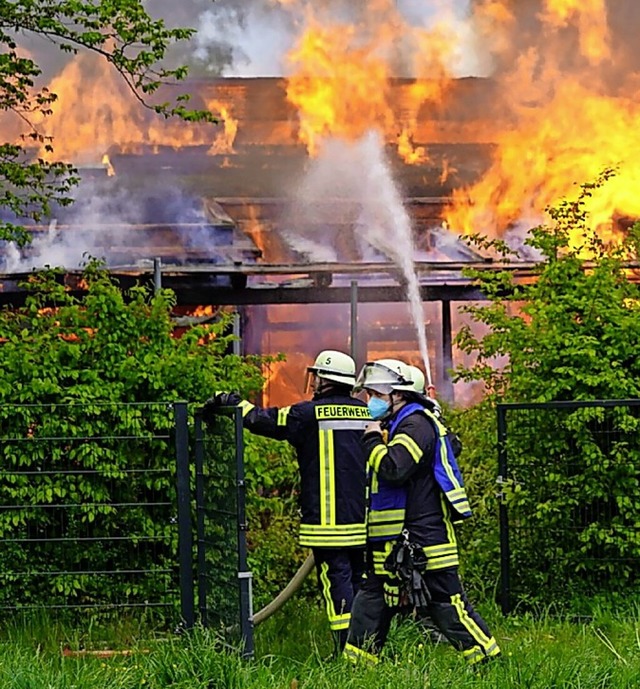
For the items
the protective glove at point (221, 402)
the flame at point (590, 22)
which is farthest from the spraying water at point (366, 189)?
the protective glove at point (221, 402)

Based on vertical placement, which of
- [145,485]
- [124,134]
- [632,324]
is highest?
[124,134]

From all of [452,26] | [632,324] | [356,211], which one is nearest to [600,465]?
[632,324]

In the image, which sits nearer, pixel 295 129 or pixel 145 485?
pixel 145 485

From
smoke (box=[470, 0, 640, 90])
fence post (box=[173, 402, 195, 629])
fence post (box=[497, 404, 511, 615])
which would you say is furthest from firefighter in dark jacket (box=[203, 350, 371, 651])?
smoke (box=[470, 0, 640, 90])

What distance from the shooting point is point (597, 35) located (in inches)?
610

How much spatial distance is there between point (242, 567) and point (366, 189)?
32.9 feet

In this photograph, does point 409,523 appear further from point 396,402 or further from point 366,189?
point 366,189

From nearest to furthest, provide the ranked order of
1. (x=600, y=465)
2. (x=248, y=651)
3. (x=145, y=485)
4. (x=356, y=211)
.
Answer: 1. (x=248, y=651)
2. (x=145, y=485)
3. (x=600, y=465)
4. (x=356, y=211)

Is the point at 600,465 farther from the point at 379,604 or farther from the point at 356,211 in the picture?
the point at 356,211

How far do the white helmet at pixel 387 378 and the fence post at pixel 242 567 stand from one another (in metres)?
0.74

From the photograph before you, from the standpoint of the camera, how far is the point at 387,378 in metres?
6.05

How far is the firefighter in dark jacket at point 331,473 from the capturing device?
6496 millimetres

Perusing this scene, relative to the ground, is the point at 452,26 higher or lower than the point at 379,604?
higher

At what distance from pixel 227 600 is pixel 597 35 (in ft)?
37.8
